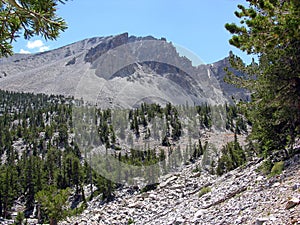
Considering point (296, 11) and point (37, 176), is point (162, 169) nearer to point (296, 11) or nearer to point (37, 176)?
point (37, 176)

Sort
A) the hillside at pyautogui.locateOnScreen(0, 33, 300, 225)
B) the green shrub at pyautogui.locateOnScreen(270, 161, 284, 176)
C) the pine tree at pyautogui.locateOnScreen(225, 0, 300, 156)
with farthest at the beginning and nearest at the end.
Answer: the green shrub at pyautogui.locateOnScreen(270, 161, 284, 176), the hillside at pyautogui.locateOnScreen(0, 33, 300, 225), the pine tree at pyautogui.locateOnScreen(225, 0, 300, 156)

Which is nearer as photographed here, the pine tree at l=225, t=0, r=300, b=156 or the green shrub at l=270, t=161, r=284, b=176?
the pine tree at l=225, t=0, r=300, b=156

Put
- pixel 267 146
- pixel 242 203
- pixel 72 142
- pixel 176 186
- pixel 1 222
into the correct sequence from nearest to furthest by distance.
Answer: pixel 242 203 < pixel 267 146 < pixel 176 186 < pixel 1 222 < pixel 72 142

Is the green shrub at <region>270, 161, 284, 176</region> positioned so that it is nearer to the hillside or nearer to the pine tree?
the hillside

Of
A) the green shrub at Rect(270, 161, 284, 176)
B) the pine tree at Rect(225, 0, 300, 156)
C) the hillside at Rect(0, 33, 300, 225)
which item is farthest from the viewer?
the green shrub at Rect(270, 161, 284, 176)

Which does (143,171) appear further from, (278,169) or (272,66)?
(272,66)

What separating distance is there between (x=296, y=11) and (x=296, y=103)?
315 inches

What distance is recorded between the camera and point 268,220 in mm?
8797

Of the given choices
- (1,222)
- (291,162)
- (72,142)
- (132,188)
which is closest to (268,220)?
(291,162)

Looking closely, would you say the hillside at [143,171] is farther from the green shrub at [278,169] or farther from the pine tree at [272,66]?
the pine tree at [272,66]

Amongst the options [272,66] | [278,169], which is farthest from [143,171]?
[272,66]

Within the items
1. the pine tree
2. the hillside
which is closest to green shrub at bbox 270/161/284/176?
the hillside

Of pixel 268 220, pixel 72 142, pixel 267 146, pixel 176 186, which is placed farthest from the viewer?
pixel 72 142

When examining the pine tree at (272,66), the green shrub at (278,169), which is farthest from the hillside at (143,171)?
the pine tree at (272,66)
